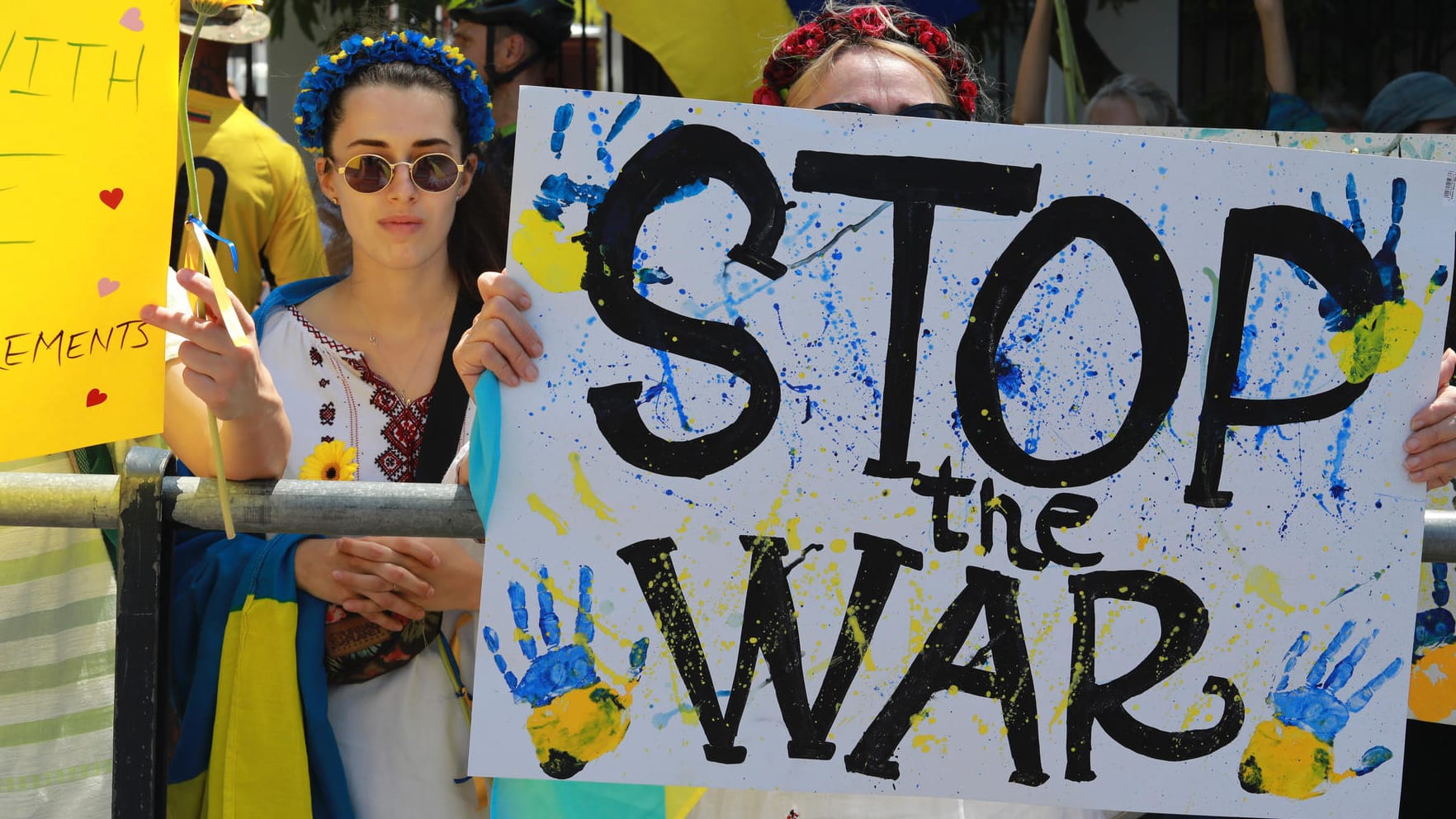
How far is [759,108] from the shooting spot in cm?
150

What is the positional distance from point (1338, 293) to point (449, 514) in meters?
1.03

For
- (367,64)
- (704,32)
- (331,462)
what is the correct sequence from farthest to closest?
1. (704,32)
2. (367,64)
3. (331,462)

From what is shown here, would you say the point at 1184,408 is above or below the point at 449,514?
above

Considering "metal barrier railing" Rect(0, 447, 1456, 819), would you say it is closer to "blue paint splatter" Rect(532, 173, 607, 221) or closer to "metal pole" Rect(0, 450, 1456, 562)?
"metal pole" Rect(0, 450, 1456, 562)

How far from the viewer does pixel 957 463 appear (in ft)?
5.00

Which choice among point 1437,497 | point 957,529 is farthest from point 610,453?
point 1437,497

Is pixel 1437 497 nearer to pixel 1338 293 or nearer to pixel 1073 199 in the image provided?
pixel 1338 293

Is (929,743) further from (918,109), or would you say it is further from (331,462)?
(331,462)

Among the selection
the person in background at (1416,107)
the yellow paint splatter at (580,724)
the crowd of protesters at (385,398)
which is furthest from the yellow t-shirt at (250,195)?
the person in background at (1416,107)

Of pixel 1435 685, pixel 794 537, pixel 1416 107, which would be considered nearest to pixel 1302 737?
pixel 1435 685

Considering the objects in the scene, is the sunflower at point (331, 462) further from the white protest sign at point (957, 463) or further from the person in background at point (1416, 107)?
the person in background at point (1416, 107)

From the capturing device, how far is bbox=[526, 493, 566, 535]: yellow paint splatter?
1500 mm

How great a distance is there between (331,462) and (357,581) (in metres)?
0.19

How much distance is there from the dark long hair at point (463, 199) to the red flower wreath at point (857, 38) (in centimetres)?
51
